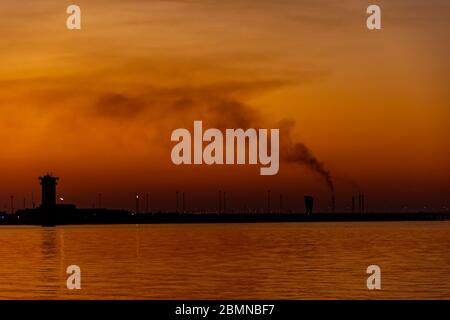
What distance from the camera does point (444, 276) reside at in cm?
5316

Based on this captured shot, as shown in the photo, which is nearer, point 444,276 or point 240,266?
point 444,276

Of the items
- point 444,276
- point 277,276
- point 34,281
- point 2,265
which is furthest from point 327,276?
point 2,265

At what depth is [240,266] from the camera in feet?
204
